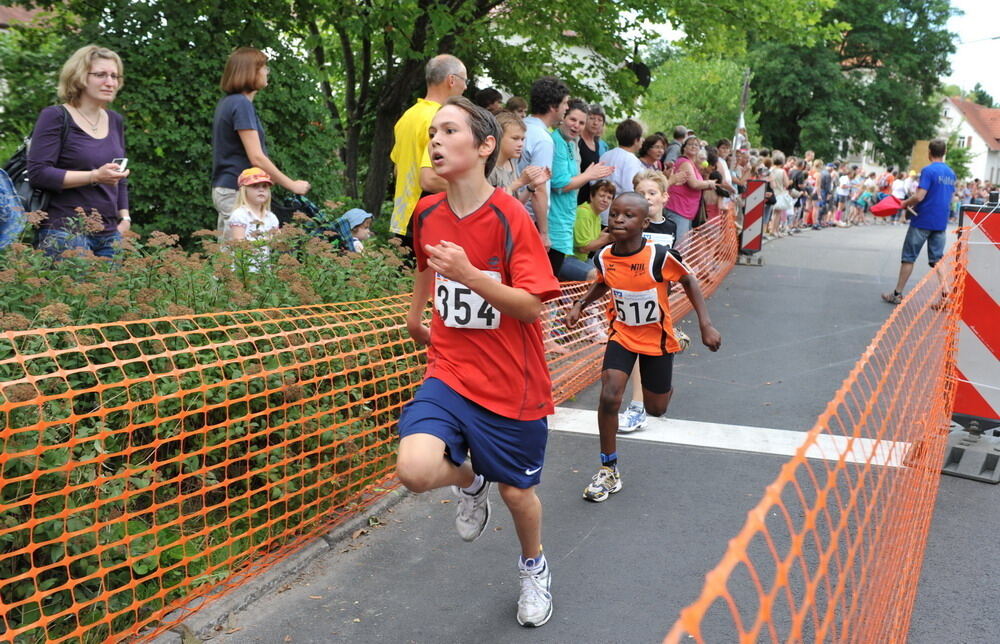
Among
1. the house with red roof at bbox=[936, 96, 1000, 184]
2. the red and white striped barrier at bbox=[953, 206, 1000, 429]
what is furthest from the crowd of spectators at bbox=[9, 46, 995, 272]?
the house with red roof at bbox=[936, 96, 1000, 184]

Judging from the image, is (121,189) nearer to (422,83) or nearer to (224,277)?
(224,277)

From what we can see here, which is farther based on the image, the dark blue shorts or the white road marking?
the white road marking

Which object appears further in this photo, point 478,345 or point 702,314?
point 702,314

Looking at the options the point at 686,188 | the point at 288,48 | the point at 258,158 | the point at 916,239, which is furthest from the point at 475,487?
the point at 916,239

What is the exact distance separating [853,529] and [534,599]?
74.6 inches

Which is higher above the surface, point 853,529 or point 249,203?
point 249,203

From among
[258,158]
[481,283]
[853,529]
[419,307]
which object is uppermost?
[258,158]

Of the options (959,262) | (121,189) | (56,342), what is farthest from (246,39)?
(959,262)

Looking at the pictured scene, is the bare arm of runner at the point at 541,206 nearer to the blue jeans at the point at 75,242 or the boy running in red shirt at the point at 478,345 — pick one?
the blue jeans at the point at 75,242

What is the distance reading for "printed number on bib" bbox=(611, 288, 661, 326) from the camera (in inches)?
208

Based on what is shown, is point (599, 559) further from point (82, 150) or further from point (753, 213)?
point (753, 213)

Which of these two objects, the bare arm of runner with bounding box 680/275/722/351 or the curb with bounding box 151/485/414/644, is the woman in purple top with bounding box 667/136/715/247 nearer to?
the bare arm of runner with bounding box 680/275/722/351

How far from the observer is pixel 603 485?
5.16 metres

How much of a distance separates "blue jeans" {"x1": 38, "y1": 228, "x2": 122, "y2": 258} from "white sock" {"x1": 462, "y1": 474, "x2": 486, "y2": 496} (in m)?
2.21
